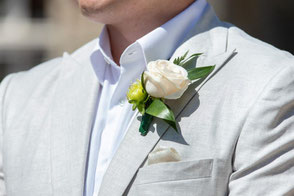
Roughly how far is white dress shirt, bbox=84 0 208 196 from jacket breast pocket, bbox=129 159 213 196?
11.1 inches

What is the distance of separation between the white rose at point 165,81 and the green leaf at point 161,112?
0.03 m

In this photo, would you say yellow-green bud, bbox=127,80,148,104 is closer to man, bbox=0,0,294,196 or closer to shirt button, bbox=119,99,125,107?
man, bbox=0,0,294,196

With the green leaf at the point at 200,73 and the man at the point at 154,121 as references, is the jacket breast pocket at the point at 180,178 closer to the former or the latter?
the man at the point at 154,121

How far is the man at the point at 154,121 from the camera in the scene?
2410mm

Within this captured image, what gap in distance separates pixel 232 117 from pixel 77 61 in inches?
36.6

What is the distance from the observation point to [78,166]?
2.68 meters

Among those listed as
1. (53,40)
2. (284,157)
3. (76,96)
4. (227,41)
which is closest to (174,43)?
(227,41)

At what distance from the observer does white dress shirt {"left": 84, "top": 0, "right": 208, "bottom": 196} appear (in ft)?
8.86

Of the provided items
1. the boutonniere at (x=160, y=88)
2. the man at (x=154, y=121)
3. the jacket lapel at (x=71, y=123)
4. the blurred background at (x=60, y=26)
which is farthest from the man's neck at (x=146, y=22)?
the blurred background at (x=60, y=26)

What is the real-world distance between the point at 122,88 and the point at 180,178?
55cm

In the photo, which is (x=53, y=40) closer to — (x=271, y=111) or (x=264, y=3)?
(x=264, y=3)

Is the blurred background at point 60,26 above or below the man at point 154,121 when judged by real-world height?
below

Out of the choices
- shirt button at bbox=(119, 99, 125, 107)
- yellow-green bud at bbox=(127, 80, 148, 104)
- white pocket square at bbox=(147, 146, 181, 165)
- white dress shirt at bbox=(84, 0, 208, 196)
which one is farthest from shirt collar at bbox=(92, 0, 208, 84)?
white pocket square at bbox=(147, 146, 181, 165)

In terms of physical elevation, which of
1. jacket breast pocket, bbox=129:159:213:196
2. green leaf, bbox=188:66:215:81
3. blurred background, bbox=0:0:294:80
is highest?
green leaf, bbox=188:66:215:81
